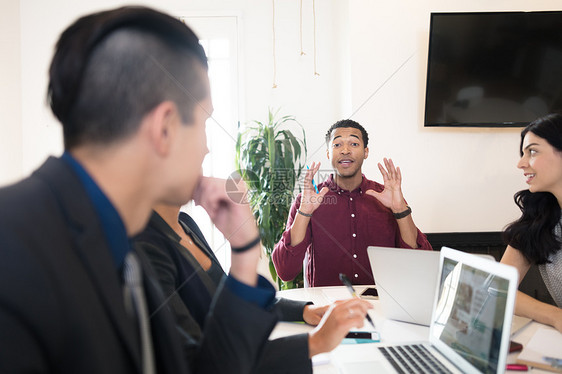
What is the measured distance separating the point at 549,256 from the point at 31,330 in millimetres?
1988

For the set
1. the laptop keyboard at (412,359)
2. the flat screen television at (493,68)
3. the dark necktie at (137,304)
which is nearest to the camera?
the dark necktie at (137,304)

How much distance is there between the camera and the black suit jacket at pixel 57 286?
0.41 m

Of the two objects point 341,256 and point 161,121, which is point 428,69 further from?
point 161,121

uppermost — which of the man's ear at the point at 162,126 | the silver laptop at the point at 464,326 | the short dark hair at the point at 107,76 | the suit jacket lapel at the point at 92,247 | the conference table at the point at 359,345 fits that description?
the short dark hair at the point at 107,76

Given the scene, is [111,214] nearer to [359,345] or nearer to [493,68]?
[359,345]

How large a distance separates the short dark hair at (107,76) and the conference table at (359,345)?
0.85 m

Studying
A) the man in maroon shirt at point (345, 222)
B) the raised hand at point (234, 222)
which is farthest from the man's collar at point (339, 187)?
the raised hand at point (234, 222)

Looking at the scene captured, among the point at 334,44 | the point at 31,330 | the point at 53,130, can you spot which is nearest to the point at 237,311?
the point at 31,330

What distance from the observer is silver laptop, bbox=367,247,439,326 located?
4.33 ft

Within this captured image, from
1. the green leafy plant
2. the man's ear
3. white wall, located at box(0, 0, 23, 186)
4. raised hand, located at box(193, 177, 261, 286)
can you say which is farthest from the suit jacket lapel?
white wall, located at box(0, 0, 23, 186)

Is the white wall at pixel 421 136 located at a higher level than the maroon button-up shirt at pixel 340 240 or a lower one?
higher

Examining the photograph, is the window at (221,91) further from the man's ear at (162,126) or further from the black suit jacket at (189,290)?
the man's ear at (162,126)

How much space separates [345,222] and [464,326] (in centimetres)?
135

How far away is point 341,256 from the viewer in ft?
7.34
